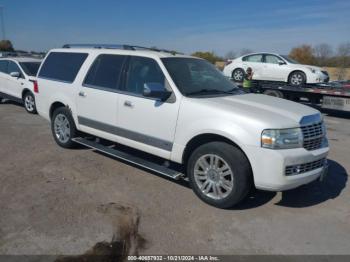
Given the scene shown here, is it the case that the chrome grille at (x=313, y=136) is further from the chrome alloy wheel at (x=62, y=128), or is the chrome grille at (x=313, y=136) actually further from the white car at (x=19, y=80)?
the white car at (x=19, y=80)

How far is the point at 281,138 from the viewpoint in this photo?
3791 millimetres

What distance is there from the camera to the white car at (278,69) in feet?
39.3

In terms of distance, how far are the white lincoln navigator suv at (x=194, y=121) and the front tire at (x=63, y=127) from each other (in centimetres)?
4

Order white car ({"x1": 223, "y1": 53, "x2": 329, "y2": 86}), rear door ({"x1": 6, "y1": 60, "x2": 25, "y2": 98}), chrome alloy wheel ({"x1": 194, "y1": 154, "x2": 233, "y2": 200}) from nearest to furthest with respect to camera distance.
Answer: chrome alloy wheel ({"x1": 194, "y1": 154, "x2": 233, "y2": 200})
rear door ({"x1": 6, "y1": 60, "x2": 25, "y2": 98})
white car ({"x1": 223, "y1": 53, "x2": 329, "y2": 86})

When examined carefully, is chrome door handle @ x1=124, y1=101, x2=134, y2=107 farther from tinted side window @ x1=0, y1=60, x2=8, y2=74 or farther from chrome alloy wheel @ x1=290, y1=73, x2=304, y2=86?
chrome alloy wheel @ x1=290, y1=73, x2=304, y2=86

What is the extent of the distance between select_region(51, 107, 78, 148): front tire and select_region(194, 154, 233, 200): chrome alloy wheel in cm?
286

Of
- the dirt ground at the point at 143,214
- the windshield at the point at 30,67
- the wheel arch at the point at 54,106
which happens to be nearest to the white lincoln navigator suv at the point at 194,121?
the wheel arch at the point at 54,106

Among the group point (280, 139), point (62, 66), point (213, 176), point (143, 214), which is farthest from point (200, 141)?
point (62, 66)

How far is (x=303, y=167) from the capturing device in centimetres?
398

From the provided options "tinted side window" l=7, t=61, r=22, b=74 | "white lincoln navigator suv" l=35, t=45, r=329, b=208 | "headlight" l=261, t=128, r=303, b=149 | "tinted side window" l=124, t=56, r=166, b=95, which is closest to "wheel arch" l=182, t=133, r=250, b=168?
"white lincoln navigator suv" l=35, t=45, r=329, b=208

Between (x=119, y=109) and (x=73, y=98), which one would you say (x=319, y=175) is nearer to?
(x=119, y=109)

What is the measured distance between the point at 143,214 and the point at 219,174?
41.4 inches

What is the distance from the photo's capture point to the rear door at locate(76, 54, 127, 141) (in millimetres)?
5254

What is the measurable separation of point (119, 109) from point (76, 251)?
242 centimetres
